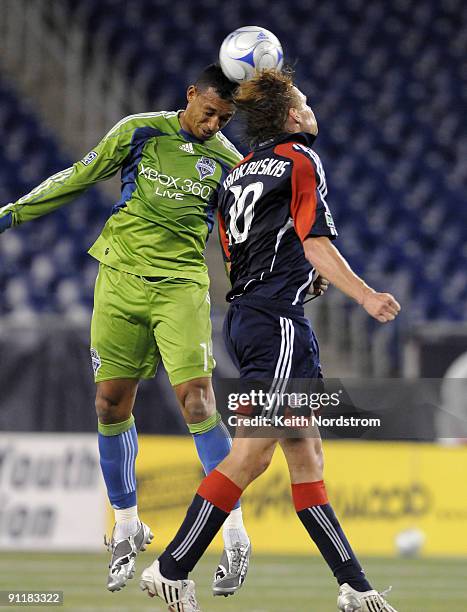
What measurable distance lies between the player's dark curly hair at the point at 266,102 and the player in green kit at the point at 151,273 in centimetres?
65

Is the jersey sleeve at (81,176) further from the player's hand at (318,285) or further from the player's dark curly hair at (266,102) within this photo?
the player's hand at (318,285)

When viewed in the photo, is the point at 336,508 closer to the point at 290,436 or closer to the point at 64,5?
the point at 290,436

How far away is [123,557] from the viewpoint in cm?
544

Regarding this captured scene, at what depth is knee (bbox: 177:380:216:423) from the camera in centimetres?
538

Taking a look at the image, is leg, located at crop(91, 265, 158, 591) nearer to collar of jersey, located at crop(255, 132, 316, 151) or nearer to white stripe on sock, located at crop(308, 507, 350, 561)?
Result: collar of jersey, located at crop(255, 132, 316, 151)

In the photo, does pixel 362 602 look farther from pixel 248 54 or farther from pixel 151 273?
pixel 248 54

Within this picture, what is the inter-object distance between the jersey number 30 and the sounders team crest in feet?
2.42

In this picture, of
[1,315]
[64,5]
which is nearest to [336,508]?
[1,315]

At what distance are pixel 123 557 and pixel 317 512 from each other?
1.19 metres

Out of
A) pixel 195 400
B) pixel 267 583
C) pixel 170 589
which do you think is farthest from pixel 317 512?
pixel 267 583

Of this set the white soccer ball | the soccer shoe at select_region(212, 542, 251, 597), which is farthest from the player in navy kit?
the white soccer ball

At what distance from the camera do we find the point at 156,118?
5.63 meters

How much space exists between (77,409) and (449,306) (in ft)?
16.2

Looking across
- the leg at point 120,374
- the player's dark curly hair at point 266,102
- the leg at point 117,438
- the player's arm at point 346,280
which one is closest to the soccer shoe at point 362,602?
the player's arm at point 346,280
